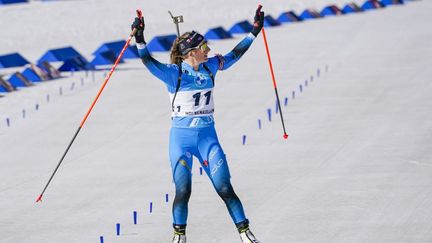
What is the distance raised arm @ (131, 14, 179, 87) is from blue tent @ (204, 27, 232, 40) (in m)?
28.4

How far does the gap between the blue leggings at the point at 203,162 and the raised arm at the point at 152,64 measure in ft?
1.70

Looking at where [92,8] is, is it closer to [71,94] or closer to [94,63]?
[94,63]

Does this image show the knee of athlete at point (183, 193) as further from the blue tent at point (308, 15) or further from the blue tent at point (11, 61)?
the blue tent at point (308, 15)

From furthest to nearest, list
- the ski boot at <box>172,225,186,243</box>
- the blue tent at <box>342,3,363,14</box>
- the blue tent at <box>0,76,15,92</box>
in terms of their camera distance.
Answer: the blue tent at <box>342,3,363,14</box> → the blue tent at <box>0,76,15,92</box> → the ski boot at <box>172,225,186,243</box>

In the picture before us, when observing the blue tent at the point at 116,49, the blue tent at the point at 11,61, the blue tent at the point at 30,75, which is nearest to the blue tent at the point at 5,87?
the blue tent at the point at 30,75

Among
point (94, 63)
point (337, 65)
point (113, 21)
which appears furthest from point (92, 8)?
point (337, 65)

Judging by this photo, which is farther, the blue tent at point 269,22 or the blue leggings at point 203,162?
the blue tent at point 269,22

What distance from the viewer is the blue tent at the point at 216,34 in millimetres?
39312

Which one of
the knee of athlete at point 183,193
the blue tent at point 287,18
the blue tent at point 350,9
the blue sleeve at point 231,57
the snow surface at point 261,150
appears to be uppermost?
the blue sleeve at point 231,57

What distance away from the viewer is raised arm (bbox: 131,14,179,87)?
10.7 m

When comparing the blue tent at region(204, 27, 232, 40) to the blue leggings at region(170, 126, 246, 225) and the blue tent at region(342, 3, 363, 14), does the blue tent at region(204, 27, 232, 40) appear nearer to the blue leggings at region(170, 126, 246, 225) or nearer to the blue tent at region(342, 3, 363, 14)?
the blue tent at region(342, 3, 363, 14)

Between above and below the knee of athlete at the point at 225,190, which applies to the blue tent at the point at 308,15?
below

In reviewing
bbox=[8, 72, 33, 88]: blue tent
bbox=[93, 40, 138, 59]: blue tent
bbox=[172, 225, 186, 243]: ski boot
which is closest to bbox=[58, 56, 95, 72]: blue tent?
bbox=[93, 40, 138, 59]: blue tent

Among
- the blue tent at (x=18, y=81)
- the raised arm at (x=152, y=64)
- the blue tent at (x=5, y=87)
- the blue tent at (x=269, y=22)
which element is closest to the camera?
the raised arm at (x=152, y=64)
